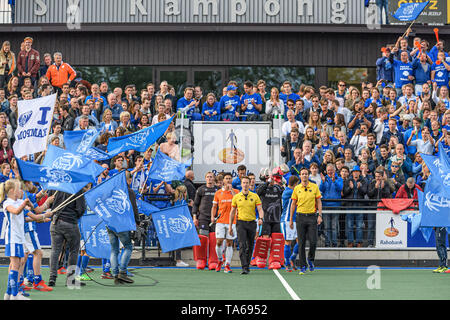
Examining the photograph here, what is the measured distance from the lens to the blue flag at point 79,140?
14523mm

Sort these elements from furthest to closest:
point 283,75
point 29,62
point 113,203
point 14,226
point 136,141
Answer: point 283,75, point 29,62, point 136,141, point 113,203, point 14,226

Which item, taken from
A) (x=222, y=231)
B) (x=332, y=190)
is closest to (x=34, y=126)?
(x=222, y=231)

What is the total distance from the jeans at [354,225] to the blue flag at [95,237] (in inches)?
256

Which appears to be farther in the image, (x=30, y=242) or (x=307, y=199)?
(x=307, y=199)

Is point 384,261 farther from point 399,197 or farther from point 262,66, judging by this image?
point 262,66

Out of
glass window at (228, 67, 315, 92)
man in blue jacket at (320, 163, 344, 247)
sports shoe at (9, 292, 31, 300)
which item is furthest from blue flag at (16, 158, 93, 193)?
glass window at (228, 67, 315, 92)

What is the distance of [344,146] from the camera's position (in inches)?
827

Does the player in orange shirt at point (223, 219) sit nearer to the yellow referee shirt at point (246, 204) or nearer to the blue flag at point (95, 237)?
the yellow referee shirt at point (246, 204)

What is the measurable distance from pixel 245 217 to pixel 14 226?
21.1 feet

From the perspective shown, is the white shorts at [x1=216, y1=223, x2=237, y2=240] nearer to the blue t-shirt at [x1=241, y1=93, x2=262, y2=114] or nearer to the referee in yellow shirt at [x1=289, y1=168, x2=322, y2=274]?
the referee in yellow shirt at [x1=289, y1=168, x2=322, y2=274]

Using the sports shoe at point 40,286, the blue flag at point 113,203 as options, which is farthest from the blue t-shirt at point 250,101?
the sports shoe at point 40,286

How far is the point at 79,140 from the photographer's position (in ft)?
48.3

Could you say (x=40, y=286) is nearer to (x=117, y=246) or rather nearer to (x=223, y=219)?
(x=117, y=246)
